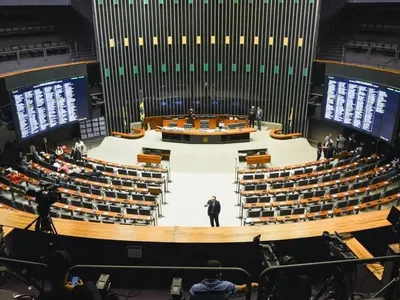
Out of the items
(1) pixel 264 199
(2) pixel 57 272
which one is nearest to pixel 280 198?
(1) pixel 264 199

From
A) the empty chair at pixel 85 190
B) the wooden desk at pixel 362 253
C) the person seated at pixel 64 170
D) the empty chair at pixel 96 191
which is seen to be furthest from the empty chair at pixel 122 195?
the wooden desk at pixel 362 253

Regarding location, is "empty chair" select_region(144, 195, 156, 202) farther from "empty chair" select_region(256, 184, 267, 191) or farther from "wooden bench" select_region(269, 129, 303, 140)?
"wooden bench" select_region(269, 129, 303, 140)

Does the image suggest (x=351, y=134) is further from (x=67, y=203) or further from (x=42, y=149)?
(x=42, y=149)

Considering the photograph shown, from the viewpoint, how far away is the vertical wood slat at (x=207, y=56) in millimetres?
17188

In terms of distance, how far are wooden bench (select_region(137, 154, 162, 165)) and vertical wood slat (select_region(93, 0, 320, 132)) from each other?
14.7 feet

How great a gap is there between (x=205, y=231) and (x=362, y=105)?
1116cm

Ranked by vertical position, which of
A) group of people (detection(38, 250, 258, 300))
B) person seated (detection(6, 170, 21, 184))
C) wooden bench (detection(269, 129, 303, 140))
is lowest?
wooden bench (detection(269, 129, 303, 140))

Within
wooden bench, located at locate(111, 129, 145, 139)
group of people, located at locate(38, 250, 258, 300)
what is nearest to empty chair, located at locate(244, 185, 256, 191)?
wooden bench, located at locate(111, 129, 145, 139)

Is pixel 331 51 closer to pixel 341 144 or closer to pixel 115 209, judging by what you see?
pixel 341 144

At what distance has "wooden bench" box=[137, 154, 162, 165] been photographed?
14034 mm

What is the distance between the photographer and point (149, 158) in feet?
46.4

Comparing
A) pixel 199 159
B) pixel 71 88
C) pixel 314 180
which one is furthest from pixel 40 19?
pixel 314 180

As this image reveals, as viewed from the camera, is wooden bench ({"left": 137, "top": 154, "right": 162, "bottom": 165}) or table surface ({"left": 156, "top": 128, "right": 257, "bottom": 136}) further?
table surface ({"left": 156, "top": 128, "right": 257, "bottom": 136})

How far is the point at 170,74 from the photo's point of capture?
1895cm
